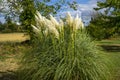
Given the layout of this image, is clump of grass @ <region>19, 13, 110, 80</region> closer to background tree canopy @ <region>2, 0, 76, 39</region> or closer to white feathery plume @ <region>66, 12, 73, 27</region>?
white feathery plume @ <region>66, 12, 73, 27</region>

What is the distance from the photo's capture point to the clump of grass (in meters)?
7.12

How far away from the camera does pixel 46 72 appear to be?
7133mm

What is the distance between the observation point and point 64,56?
718 centimetres

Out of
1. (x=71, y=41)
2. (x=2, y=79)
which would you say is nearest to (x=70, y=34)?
(x=71, y=41)

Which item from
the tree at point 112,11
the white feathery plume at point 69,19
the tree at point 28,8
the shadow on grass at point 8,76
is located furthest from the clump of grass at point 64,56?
the tree at point 112,11

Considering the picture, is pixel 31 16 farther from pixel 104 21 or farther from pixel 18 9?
pixel 104 21

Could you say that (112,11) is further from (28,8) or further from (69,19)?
(69,19)

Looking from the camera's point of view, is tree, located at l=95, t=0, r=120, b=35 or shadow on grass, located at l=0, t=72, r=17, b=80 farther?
tree, located at l=95, t=0, r=120, b=35

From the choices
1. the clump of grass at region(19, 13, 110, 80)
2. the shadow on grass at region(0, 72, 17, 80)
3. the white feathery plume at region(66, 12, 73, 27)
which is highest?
the white feathery plume at region(66, 12, 73, 27)

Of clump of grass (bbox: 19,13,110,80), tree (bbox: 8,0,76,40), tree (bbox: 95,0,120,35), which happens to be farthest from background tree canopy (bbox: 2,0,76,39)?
clump of grass (bbox: 19,13,110,80)

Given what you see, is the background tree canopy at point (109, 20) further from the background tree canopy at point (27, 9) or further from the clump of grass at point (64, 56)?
the clump of grass at point (64, 56)

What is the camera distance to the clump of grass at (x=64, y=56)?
712cm

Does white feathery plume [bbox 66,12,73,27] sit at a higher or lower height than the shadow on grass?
higher

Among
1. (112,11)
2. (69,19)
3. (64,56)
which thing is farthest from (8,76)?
(112,11)
